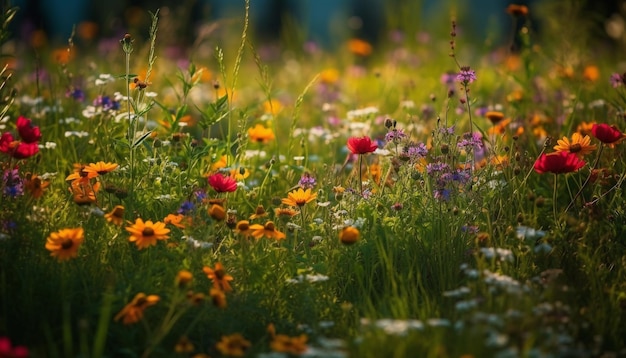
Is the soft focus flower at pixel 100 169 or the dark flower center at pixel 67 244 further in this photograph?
the soft focus flower at pixel 100 169

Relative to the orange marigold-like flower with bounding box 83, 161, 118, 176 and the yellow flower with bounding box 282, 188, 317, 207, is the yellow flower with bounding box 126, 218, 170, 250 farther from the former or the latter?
the yellow flower with bounding box 282, 188, 317, 207

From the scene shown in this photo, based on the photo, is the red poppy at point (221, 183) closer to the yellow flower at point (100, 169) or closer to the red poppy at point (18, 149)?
the yellow flower at point (100, 169)

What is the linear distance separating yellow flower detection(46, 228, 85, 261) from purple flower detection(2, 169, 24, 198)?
37cm

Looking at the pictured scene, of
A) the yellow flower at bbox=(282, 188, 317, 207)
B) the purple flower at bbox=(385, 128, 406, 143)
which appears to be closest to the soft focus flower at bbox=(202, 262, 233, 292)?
the yellow flower at bbox=(282, 188, 317, 207)

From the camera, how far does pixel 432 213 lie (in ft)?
9.57

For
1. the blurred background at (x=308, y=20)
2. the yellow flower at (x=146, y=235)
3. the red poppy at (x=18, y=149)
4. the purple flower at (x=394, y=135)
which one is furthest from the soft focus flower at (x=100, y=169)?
the purple flower at (x=394, y=135)

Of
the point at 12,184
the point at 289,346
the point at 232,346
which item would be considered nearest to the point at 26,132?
the point at 12,184

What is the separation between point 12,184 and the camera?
2.72 metres

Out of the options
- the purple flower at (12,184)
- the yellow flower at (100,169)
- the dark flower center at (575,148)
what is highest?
the dark flower center at (575,148)

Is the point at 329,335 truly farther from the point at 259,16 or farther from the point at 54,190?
the point at 259,16

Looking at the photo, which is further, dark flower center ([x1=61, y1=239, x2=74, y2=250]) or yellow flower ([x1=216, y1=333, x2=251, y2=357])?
dark flower center ([x1=61, y1=239, x2=74, y2=250])

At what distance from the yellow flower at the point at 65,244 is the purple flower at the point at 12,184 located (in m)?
0.37

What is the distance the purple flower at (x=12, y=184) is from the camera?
8.79 ft

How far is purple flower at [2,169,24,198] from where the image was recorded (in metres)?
2.68
